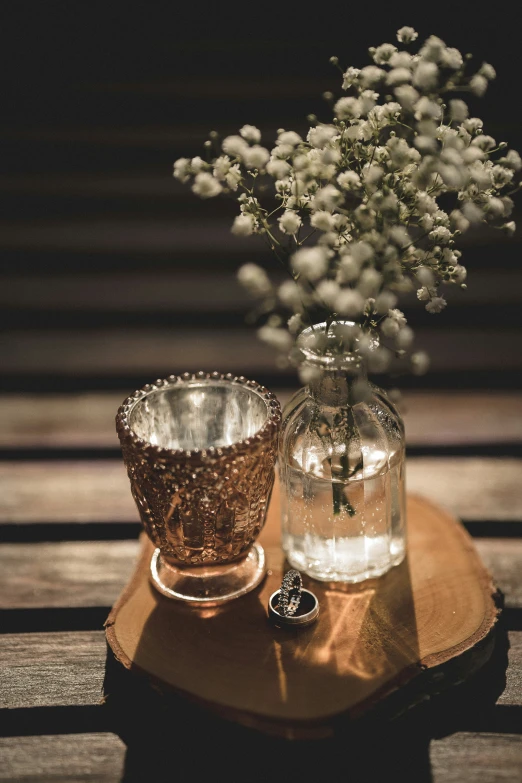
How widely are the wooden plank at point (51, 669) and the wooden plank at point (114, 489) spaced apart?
28 cm

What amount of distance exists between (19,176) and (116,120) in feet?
1.19

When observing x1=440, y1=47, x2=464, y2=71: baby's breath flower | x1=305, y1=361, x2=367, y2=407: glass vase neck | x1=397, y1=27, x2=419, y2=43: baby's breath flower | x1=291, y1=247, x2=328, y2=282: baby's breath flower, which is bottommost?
x1=305, y1=361, x2=367, y2=407: glass vase neck

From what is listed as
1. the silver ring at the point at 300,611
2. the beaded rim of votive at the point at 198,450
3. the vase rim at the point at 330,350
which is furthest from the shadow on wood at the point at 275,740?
the vase rim at the point at 330,350

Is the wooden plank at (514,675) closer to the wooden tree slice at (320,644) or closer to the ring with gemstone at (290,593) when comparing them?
the wooden tree slice at (320,644)

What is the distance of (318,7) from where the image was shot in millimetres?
2176

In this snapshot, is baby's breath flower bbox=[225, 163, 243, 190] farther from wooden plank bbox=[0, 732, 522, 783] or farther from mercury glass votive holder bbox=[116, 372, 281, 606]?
wooden plank bbox=[0, 732, 522, 783]

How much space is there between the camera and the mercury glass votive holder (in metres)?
0.84

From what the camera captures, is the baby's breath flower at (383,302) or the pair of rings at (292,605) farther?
the pair of rings at (292,605)

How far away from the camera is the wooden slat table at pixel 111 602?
2.58ft

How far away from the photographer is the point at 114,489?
1326 mm

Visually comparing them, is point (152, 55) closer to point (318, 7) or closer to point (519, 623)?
point (318, 7)

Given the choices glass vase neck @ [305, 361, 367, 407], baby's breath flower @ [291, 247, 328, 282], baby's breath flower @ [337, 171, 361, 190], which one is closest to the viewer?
baby's breath flower @ [291, 247, 328, 282]

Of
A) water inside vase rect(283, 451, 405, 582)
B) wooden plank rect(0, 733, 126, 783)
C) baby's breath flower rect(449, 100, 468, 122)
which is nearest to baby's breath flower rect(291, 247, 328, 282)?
baby's breath flower rect(449, 100, 468, 122)

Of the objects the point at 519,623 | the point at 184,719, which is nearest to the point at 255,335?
the point at 519,623
